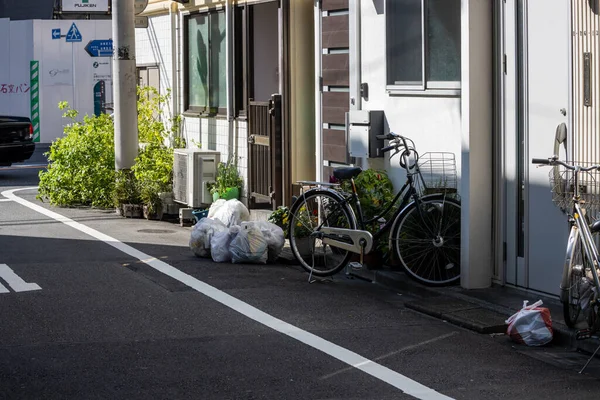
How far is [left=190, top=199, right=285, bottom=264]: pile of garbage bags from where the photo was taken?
35.8ft

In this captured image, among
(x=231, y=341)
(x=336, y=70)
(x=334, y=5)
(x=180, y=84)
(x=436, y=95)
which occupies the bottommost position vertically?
(x=231, y=341)

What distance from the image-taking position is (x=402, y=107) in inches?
422

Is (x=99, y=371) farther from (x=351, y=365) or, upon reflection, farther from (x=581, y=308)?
(x=581, y=308)

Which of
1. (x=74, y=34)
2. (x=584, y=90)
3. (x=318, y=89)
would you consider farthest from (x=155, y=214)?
(x=74, y=34)

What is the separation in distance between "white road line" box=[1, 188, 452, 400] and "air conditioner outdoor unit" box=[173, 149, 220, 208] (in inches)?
83.6

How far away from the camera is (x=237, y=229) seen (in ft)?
36.0

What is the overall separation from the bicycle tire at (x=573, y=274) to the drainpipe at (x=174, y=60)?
36.1ft

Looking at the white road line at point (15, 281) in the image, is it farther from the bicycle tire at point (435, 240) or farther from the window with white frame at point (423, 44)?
the window with white frame at point (423, 44)

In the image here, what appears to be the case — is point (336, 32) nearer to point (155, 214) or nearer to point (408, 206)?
point (408, 206)

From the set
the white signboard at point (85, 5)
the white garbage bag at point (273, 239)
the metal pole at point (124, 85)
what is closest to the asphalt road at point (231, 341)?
the white garbage bag at point (273, 239)

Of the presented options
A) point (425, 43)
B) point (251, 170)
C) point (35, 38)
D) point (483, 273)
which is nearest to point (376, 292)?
point (483, 273)

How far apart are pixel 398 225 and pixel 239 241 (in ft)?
6.80

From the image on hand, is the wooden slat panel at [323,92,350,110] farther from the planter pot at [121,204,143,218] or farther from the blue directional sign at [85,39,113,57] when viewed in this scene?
the blue directional sign at [85,39,113,57]

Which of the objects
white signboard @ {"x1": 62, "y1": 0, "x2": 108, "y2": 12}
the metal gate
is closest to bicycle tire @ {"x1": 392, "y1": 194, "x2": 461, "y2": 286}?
the metal gate
